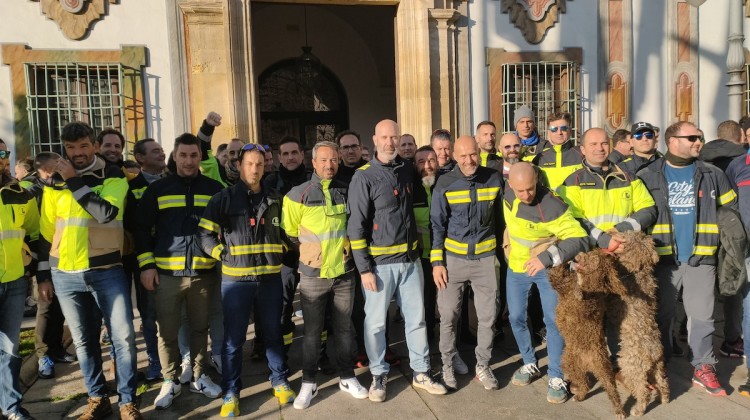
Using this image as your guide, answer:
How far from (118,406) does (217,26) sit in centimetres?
507

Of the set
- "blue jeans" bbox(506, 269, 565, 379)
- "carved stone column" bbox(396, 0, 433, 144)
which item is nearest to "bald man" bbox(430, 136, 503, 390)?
"blue jeans" bbox(506, 269, 565, 379)

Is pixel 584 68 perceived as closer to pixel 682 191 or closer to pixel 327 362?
pixel 682 191

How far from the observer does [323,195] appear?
403cm

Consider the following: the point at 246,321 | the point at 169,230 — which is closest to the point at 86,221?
the point at 169,230

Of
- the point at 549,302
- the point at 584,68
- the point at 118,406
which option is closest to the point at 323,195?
the point at 549,302

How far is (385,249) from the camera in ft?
13.2

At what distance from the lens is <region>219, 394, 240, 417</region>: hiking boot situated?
155 inches

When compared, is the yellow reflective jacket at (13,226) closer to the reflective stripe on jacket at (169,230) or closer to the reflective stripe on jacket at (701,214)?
the reflective stripe on jacket at (169,230)

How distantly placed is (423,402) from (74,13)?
6.35m

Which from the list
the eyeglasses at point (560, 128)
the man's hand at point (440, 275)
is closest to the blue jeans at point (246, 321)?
the man's hand at point (440, 275)

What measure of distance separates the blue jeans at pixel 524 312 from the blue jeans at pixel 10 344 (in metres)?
3.37

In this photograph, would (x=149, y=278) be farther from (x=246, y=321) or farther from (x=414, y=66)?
(x=414, y=66)

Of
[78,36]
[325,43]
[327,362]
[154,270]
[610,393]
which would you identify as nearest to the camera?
[610,393]

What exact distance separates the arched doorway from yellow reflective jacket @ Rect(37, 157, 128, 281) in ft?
26.7
